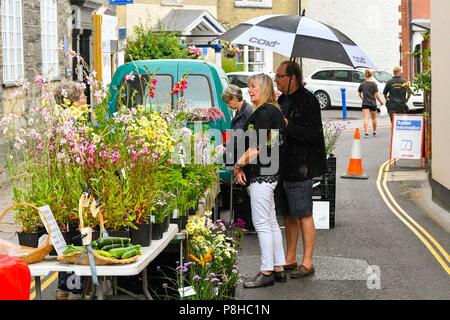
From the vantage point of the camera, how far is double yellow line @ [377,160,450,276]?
10945 millimetres

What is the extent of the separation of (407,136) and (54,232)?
1438 centimetres

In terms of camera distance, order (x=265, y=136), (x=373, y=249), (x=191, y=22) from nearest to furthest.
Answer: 1. (x=265, y=136)
2. (x=373, y=249)
3. (x=191, y=22)

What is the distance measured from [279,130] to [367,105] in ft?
57.2

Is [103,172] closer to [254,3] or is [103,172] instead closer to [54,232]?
[54,232]

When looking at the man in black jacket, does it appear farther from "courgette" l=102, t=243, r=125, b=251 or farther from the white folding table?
"courgette" l=102, t=243, r=125, b=251

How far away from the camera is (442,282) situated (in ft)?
31.7

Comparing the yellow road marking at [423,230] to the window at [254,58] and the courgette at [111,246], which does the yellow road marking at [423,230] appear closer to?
the courgette at [111,246]

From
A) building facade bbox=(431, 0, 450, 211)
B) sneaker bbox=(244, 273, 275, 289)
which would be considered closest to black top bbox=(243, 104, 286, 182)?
sneaker bbox=(244, 273, 275, 289)

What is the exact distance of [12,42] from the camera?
1889cm

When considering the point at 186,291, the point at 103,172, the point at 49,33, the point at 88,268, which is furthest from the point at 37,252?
the point at 49,33

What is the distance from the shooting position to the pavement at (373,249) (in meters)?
9.23

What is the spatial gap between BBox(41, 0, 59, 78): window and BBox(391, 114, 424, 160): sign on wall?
7.50 meters

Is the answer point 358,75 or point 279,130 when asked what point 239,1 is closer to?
point 358,75
